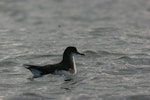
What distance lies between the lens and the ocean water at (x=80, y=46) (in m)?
20.0

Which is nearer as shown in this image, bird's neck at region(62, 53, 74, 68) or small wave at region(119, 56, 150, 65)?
bird's neck at region(62, 53, 74, 68)

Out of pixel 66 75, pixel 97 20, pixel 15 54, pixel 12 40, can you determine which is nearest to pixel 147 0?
pixel 97 20

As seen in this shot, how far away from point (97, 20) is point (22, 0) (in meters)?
9.29

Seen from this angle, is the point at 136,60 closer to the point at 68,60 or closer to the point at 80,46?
the point at 68,60

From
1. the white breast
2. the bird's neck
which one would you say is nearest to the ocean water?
the white breast

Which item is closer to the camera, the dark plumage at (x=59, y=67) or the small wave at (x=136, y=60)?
the dark plumage at (x=59, y=67)

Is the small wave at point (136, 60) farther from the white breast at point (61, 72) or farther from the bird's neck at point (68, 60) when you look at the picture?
the white breast at point (61, 72)

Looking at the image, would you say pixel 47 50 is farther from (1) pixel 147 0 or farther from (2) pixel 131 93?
(1) pixel 147 0

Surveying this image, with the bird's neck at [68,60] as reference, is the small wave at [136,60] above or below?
below

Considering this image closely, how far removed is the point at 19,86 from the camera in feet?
67.4

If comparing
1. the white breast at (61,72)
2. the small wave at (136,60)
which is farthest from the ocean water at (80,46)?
the white breast at (61,72)

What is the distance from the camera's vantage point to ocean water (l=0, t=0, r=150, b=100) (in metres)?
20.0

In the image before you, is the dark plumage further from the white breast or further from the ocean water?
the ocean water

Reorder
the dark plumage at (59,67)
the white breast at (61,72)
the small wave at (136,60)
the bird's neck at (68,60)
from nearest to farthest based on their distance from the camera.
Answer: the dark plumage at (59,67)
the white breast at (61,72)
the bird's neck at (68,60)
the small wave at (136,60)
